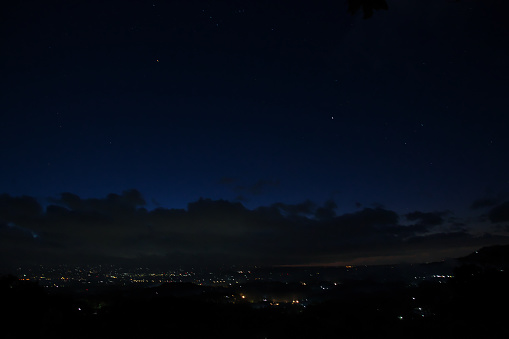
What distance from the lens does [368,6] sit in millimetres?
2328

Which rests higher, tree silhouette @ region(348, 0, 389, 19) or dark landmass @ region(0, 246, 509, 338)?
tree silhouette @ region(348, 0, 389, 19)

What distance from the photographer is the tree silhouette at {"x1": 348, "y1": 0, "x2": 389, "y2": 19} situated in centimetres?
230

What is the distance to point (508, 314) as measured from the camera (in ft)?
50.3

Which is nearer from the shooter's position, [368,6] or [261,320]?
[368,6]

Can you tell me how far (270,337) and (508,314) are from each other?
12.3 m

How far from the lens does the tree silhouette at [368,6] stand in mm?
2305

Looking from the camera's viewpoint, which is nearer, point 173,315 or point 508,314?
point 508,314

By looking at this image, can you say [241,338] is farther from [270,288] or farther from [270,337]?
[270,288]

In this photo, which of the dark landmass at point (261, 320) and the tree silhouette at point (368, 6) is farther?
the dark landmass at point (261, 320)

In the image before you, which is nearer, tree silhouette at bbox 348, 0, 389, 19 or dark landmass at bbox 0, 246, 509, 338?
tree silhouette at bbox 348, 0, 389, 19

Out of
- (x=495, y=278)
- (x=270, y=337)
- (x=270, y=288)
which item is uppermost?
(x=495, y=278)

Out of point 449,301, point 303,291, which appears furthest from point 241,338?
point 303,291

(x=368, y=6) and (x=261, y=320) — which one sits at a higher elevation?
(x=368, y=6)

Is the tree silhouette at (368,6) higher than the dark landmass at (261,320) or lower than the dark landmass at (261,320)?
higher
